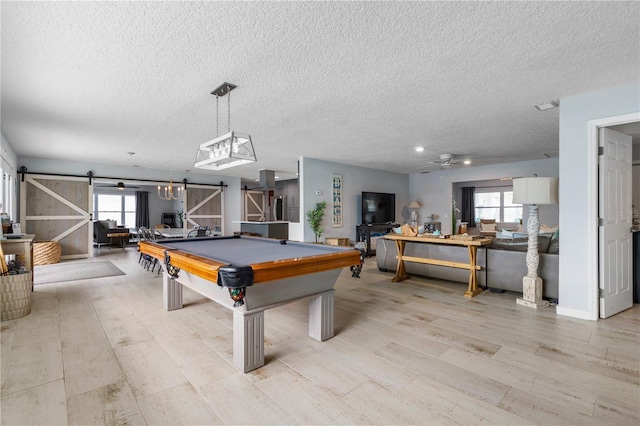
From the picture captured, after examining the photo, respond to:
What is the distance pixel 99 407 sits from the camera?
67.0 inches

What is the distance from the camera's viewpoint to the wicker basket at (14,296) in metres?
3.03

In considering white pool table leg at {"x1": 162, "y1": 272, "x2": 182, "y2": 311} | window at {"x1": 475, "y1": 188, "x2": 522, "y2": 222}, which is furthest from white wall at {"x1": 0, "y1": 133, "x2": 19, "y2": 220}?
window at {"x1": 475, "y1": 188, "x2": 522, "y2": 222}

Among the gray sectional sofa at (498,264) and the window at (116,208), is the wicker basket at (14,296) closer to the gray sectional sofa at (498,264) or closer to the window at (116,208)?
the gray sectional sofa at (498,264)

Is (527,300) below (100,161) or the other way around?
below

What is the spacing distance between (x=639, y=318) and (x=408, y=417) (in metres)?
3.11

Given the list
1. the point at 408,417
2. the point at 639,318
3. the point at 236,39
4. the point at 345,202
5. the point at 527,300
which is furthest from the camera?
the point at 345,202

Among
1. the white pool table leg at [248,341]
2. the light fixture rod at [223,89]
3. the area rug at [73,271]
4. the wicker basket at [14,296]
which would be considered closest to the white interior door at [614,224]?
the white pool table leg at [248,341]

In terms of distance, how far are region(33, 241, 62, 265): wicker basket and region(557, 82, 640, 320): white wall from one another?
8733 millimetres

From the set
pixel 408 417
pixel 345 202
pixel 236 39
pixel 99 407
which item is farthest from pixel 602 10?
pixel 345 202

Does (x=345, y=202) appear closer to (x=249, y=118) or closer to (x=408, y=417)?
(x=249, y=118)

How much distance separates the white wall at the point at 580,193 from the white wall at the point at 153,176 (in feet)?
29.0

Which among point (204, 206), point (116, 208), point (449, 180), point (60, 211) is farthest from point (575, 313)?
point (116, 208)

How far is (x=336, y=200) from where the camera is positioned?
7.93 m

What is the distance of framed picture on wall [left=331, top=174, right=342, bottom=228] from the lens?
25.6 feet
